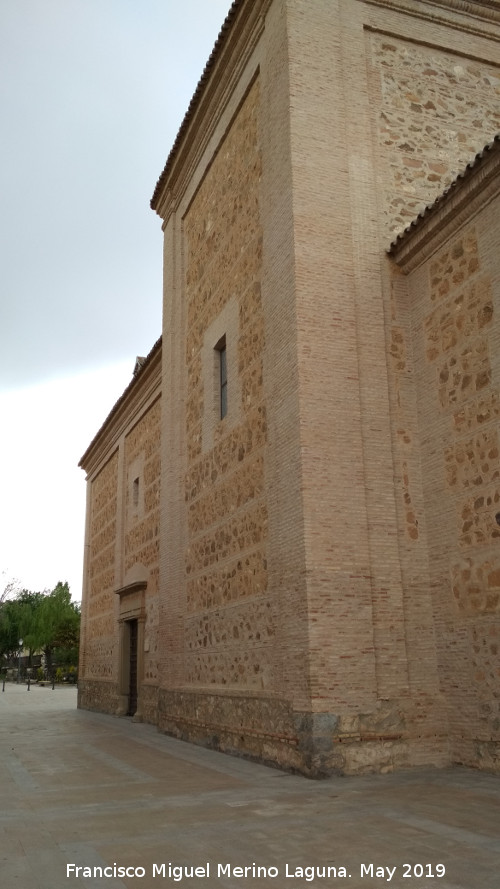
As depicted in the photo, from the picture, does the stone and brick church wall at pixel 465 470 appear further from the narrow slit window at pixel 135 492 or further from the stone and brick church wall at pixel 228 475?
the narrow slit window at pixel 135 492

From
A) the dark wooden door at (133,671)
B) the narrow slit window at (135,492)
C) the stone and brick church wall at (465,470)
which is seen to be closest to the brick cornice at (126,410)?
the narrow slit window at (135,492)

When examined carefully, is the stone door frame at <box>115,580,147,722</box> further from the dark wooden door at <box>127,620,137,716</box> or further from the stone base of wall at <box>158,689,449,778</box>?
the stone base of wall at <box>158,689,449,778</box>

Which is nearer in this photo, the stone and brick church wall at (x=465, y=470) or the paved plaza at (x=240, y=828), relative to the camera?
the paved plaza at (x=240, y=828)

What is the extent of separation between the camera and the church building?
734cm

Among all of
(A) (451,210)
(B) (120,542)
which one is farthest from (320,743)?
(B) (120,542)

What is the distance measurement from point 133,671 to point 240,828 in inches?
466

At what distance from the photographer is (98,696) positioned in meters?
18.2

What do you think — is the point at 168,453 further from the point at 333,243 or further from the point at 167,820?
the point at 167,820

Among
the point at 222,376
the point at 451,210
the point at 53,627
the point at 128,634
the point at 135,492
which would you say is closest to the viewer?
the point at 451,210

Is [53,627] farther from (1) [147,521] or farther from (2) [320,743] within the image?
(2) [320,743]

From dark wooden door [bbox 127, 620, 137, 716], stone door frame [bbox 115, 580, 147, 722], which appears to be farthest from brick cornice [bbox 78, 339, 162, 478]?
dark wooden door [bbox 127, 620, 137, 716]

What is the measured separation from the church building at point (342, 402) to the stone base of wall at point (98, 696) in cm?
512

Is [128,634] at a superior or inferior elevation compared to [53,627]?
inferior

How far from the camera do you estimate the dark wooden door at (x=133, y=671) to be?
Result: 15.9 m
